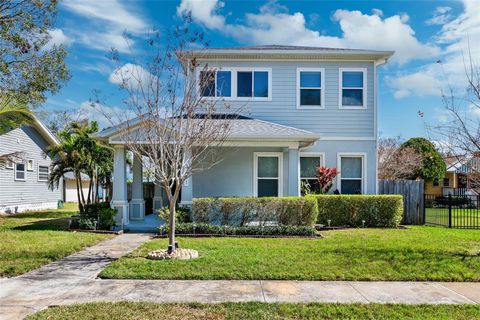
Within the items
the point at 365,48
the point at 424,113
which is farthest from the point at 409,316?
the point at 365,48

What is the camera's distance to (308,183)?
49.6ft

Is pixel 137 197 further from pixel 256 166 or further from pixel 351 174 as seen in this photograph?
pixel 351 174

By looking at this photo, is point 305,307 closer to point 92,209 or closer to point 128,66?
point 128,66

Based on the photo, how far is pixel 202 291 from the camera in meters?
5.82

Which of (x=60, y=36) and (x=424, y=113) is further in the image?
(x=60, y=36)

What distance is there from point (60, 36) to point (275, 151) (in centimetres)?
1072

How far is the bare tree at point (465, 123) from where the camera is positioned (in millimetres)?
8383

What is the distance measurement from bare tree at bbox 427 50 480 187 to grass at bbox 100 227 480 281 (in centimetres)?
207

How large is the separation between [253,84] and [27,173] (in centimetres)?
1489

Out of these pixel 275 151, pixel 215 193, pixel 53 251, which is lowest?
pixel 53 251

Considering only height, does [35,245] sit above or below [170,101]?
below

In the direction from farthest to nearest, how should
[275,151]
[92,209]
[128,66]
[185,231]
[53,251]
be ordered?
[275,151]
[92,209]
[185,231]
[128,66]
[53,251]

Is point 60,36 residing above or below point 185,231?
above

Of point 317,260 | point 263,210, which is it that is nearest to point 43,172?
point 263,210
